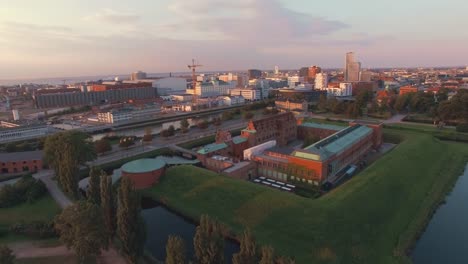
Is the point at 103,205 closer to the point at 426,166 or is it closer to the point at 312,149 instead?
the point at 312,149

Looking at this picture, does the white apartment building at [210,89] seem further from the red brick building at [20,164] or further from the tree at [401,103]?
the red brick building at [20,164]

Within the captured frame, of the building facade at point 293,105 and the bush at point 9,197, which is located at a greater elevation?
the building facade at point 293,105

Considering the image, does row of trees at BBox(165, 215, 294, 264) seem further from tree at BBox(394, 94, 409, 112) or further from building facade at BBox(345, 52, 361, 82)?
building facade at BBox(345, 52, 361, 82)

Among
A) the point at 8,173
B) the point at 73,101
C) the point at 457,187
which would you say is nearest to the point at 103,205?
the point at 8,173

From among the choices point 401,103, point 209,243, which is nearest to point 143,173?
point 209,243

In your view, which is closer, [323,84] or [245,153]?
[245,153]

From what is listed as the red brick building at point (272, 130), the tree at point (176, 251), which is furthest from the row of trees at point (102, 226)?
the red brick building at point (272, 130)

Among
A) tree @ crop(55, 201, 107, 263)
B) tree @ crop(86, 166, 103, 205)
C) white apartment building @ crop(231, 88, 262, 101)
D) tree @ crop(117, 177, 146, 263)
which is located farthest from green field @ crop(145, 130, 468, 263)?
white apartment building @ crop(231, 88, 262, 101)

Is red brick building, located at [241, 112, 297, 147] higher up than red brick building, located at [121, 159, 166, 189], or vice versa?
red brick building, located at [241, 112, 297, 147]
